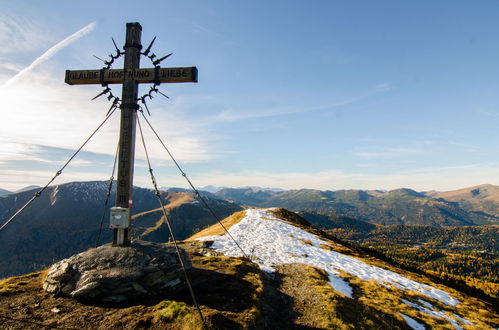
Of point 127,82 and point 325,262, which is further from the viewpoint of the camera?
point 325,262

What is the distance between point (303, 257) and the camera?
1344 inches

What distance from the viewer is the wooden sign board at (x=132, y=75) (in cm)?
1431

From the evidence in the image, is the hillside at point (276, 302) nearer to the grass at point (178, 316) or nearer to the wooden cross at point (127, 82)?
the grass at point (178, 316)

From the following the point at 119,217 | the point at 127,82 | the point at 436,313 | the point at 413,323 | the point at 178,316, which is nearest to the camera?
the point at 178,316

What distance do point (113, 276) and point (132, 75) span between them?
1117cm

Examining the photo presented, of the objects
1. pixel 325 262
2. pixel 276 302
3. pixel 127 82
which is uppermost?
pixel 127 82

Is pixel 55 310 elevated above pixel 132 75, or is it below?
below

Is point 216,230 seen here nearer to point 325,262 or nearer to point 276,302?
point 325,262

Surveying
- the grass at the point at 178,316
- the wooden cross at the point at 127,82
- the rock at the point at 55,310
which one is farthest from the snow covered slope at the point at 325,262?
the rock at the point at 55,310

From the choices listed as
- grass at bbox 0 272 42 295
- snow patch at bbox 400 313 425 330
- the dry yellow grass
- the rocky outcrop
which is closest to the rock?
the rocky outcrop

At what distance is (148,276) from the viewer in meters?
14.2

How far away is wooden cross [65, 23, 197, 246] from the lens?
14.8 metres

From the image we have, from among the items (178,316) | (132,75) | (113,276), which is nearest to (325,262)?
(178,316)

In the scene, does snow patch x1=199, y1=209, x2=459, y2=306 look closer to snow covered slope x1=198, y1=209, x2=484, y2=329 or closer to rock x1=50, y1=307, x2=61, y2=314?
snow covered slope x1=198, y1=209, x2=484, y2=329
